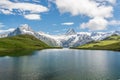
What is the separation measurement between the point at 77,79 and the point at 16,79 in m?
20.6

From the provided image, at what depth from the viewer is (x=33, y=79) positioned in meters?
71.4

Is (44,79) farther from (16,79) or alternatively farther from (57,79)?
(16,79)

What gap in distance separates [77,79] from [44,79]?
11250 mm

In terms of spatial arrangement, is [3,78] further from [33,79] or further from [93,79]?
[93,79]

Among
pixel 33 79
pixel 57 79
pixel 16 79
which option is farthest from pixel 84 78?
pixel 16 79

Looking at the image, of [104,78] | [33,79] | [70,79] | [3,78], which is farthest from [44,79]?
[104,78]

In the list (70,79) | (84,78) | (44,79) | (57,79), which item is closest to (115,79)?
(84,78)

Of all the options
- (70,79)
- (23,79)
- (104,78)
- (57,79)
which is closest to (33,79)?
(23,79)

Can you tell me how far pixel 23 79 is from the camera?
71.1m

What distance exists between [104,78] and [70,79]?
1239cm

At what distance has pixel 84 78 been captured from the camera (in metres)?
73.5

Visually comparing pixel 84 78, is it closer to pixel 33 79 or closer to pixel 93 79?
pixel 93 79

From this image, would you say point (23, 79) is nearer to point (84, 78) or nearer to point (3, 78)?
point (3, 78)

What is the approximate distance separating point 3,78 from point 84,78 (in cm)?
2795
